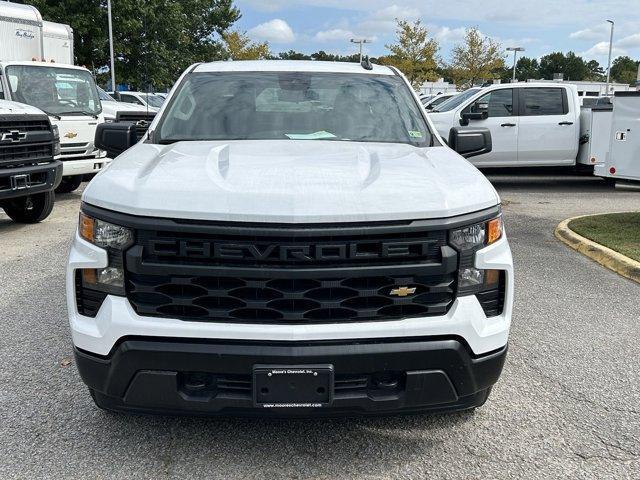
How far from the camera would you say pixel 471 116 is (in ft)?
38.8

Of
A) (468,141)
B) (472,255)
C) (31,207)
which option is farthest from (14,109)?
(472,255)

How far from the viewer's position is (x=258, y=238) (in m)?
2.49

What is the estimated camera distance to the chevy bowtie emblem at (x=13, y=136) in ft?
24.2

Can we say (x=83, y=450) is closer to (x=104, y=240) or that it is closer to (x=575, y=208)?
(x=104, y=240)

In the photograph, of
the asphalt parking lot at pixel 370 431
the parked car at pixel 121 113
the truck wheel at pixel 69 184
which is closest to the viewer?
the asphalt parking lot at pixel 370 431

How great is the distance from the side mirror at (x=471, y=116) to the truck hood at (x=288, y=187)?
29.1ft

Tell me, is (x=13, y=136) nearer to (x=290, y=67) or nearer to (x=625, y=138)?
(x=290, y=67)

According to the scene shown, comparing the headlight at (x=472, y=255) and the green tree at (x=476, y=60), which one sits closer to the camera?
the headlight at (x=472, y=255)

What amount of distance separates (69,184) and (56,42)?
4816 millimetres

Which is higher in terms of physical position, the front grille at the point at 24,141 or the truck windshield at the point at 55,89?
the truck windshield at the point at 55,89

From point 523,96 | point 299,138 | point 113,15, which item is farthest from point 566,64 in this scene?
point 299,138

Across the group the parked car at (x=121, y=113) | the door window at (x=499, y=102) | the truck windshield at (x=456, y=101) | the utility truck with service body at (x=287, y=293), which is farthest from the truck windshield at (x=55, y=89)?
the utility truck with service body at (x=287, y=293)

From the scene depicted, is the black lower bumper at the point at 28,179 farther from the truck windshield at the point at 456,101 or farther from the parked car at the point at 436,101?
the parked car at the point at 436,101

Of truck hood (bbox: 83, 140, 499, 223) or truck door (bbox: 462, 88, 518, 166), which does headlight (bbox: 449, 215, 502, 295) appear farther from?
truck door (bbox: 462, 88, 518, 166)
